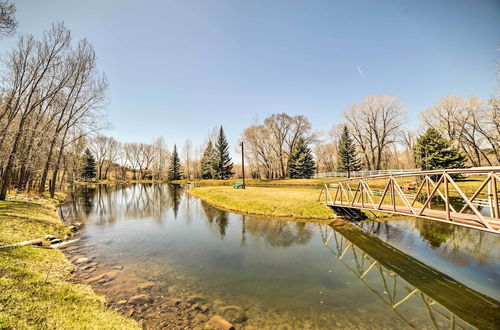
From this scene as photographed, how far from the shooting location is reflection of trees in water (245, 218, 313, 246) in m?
11.5

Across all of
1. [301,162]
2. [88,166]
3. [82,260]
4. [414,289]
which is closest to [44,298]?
[82,260]

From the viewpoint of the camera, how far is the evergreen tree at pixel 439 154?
32312 mm

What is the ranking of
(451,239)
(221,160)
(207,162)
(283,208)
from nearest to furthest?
(451,239) < (283,208) < (221,160) < (207,162)

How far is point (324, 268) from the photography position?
8352 mm

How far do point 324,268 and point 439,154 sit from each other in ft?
125

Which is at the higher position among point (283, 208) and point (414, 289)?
point (283, 208)

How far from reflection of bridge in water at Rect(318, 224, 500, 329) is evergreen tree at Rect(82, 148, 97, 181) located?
78.8 metres

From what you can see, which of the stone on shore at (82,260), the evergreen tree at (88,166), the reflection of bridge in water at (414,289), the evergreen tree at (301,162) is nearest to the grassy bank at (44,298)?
the stone on shore at (82,260)

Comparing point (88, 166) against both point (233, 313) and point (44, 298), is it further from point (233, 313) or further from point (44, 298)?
point (233, 313)

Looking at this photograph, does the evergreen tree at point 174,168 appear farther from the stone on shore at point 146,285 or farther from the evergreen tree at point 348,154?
the stone on shore at point 146,285

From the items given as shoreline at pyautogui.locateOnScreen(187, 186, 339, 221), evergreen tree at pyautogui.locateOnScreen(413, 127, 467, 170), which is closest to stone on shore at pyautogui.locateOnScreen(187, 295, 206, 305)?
shoreline at pyautogui.locateOnScreen(187, 186, 339, 221)

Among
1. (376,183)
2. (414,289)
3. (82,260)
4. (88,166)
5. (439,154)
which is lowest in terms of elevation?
(414,289)

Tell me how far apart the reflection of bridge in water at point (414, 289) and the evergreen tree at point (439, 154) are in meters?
32.3

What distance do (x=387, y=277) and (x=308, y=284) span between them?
10.5 ft
